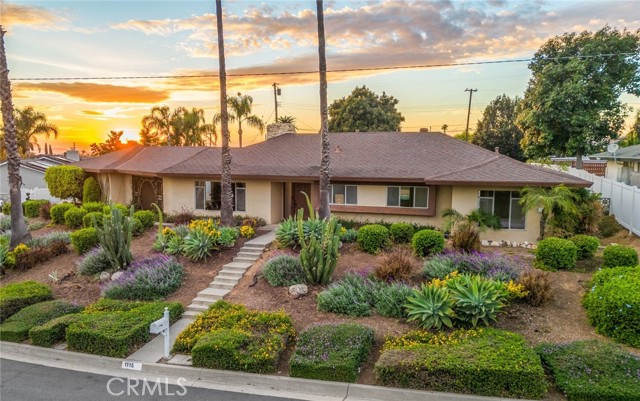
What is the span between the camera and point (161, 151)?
26078 mm

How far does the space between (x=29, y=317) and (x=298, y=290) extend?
690 cm

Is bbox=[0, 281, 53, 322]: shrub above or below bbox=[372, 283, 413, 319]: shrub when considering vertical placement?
below

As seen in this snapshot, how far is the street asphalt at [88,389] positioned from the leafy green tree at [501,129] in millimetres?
43169

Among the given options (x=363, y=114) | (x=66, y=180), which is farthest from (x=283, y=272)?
(x=363, y=114)

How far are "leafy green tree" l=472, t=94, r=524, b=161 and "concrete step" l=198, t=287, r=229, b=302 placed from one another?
130 ft

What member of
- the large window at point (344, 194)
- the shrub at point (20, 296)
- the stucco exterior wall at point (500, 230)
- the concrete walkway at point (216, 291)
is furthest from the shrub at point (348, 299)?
the shrub at point (20, 296)

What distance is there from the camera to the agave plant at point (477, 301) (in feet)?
28.5

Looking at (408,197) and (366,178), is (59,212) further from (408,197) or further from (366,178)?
(408,197)

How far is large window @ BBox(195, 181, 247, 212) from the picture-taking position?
20078 millimetres

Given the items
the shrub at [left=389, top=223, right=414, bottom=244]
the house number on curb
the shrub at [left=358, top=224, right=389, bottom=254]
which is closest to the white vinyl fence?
the shrub at [left=389, top=223, right=414, bottom=244]

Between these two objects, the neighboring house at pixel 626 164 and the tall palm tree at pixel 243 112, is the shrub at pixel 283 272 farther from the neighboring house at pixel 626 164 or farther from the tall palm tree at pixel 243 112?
the tall palm tree at pixel 243 112

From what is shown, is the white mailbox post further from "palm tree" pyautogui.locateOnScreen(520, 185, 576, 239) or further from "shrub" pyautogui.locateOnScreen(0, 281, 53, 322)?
"palm tree" pyautogui.locateOnScreen(520, 185, 576, 239)

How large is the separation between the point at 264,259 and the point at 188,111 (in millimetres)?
33491

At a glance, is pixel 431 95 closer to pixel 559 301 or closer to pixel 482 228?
pixel 482 228
